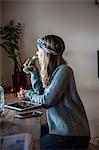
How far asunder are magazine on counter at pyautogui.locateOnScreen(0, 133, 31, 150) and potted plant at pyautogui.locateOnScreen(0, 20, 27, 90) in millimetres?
1755

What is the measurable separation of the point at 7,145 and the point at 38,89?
3.41 ft

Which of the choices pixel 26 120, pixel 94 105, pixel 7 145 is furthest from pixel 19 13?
pixel 7 145

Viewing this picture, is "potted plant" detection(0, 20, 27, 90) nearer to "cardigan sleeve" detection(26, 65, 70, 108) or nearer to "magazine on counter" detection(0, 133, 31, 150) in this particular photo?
"cardigan sleeve" detection(26, 65, 70, 108)

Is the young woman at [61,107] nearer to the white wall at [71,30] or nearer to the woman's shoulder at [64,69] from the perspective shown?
the woman's shoulder at [64,69]

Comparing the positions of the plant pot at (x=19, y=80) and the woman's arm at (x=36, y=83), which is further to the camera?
the plant pot at (x=19, y=80)

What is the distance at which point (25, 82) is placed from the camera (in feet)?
10.9

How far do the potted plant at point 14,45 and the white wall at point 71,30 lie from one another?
0.13 metres

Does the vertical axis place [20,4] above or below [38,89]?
above

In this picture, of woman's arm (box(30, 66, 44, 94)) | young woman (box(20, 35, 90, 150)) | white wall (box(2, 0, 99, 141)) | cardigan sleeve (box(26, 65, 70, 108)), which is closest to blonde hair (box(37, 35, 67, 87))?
young woman (box(20, 35, 90, 150))

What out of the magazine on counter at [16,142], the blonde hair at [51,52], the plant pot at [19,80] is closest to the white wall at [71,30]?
the plant pot at [19,80]

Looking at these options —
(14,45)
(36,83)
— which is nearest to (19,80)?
(14,45)

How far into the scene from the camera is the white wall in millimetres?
3568

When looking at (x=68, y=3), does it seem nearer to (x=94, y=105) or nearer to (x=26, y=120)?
(x=94, y=105)

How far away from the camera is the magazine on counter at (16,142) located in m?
1.40
